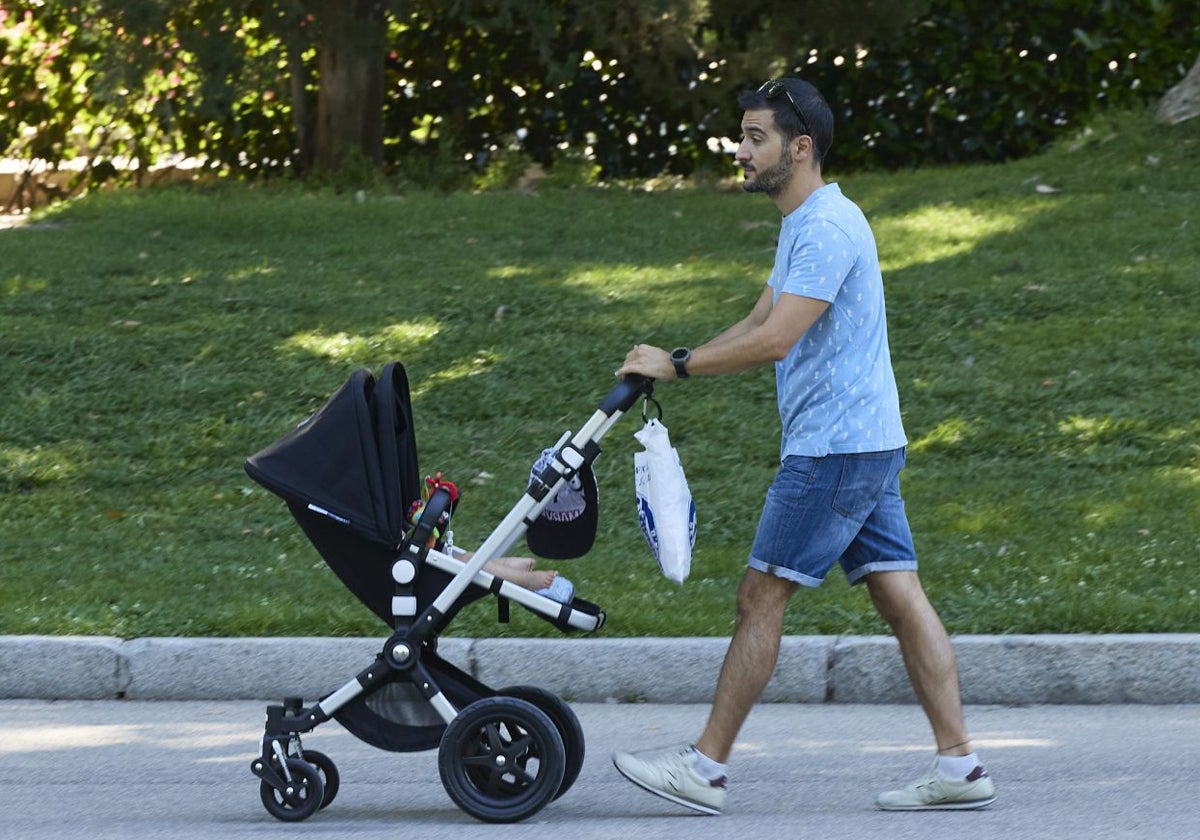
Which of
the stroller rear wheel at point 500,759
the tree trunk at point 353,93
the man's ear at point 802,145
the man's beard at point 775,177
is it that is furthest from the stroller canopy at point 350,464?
the tree trunk at point 353,93

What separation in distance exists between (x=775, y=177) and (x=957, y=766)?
5.26 ft

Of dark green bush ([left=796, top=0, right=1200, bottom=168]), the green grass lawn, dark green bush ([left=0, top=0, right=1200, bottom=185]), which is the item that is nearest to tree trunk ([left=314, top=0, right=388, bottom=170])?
dark green bush ([left=0, top=0, right=1200, bottom=185])

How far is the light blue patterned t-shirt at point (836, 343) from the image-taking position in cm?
436

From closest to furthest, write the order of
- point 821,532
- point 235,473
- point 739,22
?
point 821,532 < point 235,473 < point 739,22

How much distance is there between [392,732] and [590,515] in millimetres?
768

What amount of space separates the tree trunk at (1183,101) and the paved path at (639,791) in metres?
7.59

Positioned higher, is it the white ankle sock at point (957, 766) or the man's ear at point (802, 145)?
the man's ear at point (802, 145)

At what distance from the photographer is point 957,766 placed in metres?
4.57

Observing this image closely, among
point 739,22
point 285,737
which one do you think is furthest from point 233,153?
point 285,737

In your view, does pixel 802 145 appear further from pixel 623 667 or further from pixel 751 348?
pixel 623 667

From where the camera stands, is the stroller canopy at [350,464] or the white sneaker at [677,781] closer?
the stroller canopy at [350,464]

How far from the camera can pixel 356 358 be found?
9156 millimetres

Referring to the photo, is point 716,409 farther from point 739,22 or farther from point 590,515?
point 739,22

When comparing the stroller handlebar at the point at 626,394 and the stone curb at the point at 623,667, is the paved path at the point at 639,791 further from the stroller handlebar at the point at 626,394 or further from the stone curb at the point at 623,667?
the stroller handlebar at the point at 626,394
